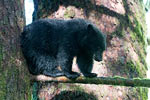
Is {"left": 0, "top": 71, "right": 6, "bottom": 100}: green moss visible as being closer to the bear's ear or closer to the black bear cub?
the black bear cub

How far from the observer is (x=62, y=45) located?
419 cm

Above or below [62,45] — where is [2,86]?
below

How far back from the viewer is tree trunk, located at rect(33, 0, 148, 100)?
405 centimetres

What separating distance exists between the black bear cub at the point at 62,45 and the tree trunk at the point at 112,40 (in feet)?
0.77

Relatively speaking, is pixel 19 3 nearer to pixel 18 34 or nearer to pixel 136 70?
pixel 18 34

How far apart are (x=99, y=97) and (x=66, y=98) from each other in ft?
1.50

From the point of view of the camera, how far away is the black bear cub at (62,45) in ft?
13.2

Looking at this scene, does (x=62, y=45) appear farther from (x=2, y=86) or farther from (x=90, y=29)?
(x=2, y=86)

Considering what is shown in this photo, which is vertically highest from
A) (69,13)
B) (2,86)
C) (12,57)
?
(69,13)

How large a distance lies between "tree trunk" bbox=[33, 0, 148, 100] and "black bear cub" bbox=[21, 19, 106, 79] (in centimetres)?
24

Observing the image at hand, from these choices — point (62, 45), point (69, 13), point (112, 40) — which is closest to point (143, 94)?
point (112, 40)

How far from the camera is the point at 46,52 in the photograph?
163 inches

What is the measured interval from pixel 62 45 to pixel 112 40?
34.9 inches

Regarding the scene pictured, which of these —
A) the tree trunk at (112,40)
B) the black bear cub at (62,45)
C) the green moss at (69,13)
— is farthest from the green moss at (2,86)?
the green moss at (69,13)
